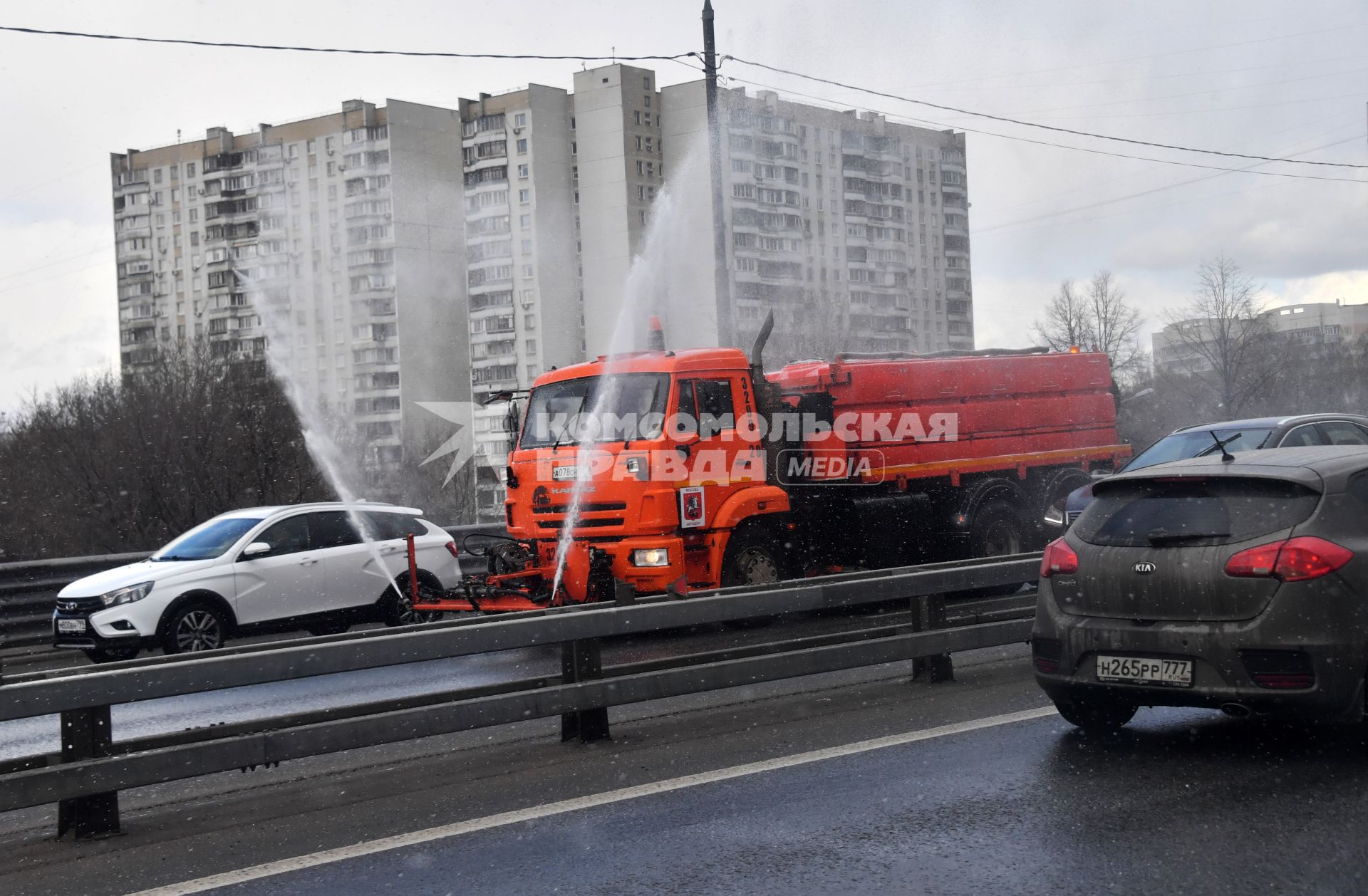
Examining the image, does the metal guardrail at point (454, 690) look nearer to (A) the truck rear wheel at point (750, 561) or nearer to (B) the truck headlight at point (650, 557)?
(B) the truck headlight at point (650, 557)

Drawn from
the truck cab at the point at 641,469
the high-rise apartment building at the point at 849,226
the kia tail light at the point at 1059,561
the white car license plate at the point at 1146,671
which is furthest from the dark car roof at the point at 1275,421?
the high-rise apartment building at the point at 849,226

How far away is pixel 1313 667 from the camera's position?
5.74m

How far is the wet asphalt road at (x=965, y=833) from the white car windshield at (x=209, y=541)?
968 centimetres

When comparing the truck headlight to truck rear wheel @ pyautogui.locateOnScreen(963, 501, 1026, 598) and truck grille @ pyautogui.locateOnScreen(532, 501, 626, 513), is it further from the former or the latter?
truck rear wheel @ pyautogui.locateOnScreen(963, 501, 1026, 598)

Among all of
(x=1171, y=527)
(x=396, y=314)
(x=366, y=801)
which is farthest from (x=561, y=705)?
(x=396, y=314)

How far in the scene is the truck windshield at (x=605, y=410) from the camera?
42.9 ft

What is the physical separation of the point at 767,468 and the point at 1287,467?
319 inches

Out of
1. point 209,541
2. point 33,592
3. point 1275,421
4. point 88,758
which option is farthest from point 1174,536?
point 33,592

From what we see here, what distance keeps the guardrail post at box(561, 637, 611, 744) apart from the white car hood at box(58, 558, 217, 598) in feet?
→ 25.4

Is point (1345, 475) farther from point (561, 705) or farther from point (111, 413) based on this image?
point (111, 413)

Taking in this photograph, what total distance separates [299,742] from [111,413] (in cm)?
4615

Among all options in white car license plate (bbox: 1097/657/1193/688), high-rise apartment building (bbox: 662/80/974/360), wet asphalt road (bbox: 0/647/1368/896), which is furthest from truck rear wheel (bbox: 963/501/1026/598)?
high-rise apartment building (bbox: 662/80/974/360)

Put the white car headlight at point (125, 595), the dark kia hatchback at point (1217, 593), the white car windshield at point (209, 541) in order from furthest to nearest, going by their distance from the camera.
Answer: the white car windshield at point (209, 541) < the white car headlight at point (125, 595) < the dark kia hatchback at point (1217, 593)

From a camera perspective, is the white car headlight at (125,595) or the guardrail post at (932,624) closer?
the guardrail post at (932,624)
